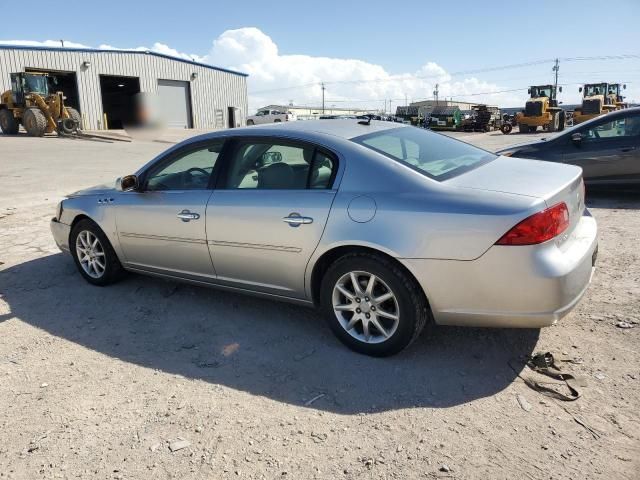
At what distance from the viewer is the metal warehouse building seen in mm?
32281

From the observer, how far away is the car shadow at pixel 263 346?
9.87 feet

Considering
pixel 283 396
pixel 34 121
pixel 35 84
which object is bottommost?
pixel 283 396

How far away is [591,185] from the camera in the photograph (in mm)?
7930

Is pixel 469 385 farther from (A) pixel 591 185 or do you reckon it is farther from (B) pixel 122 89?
(B) pixel 122 89

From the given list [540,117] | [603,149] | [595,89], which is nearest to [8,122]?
[603,149]

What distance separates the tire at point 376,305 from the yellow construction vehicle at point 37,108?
2634cm

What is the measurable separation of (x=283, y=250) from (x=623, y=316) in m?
2.52

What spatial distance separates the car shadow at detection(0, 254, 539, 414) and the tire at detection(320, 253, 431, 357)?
0.12 meters

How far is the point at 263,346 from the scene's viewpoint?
142 inches

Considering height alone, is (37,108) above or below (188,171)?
above

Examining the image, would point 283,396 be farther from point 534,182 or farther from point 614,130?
point 614,130

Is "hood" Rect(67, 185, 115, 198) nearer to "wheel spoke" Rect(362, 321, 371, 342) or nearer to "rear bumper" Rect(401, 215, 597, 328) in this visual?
"wheel spoke" Rect(362, 321, 371, 342)

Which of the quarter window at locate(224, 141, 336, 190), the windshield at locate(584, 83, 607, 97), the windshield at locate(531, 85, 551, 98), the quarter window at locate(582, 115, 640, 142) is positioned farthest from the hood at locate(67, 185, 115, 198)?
the windshield at locate(584, 83, 607, 97)

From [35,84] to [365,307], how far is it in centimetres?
2798
